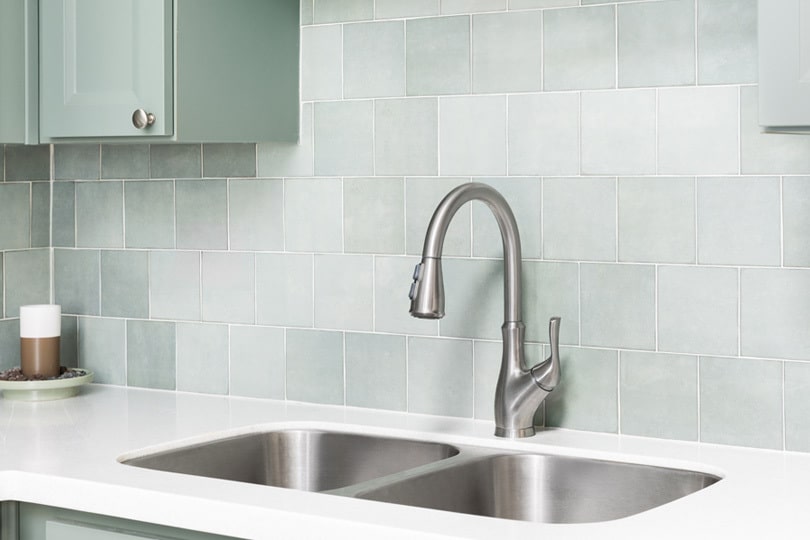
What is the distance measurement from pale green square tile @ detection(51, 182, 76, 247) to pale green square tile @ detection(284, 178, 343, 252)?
24.1 inches

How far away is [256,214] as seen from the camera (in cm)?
246

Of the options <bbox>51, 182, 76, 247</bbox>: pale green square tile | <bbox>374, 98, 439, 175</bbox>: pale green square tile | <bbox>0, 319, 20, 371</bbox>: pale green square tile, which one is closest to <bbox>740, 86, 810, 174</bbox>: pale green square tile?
<bbox>374, 98, 439, 175</bbox>: pale green square tile

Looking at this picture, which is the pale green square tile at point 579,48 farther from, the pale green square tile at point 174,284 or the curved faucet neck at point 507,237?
the pale green square tile at point 174,284

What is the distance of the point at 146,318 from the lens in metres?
2.61

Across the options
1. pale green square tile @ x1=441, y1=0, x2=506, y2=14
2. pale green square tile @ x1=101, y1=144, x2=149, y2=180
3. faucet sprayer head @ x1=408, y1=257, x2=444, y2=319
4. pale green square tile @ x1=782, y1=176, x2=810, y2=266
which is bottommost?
faucet sprayer head @ x1=408, y1=257, x2=444, y2=319

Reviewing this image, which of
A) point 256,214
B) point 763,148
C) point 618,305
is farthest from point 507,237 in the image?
point 256,214

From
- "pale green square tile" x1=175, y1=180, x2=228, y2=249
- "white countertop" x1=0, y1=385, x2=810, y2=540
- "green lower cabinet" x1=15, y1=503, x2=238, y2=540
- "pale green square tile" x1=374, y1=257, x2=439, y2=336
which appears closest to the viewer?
"white countertop" x1=0, y1=385, x2=810, y2=540

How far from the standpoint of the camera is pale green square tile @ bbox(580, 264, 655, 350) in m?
2.04

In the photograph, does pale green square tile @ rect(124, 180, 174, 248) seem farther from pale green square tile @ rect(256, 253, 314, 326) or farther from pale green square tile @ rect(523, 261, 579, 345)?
pale green square tile @ rect(523, 261, 579, 345)

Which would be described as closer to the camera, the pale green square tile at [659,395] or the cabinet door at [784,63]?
the cabinet door at [784,63]

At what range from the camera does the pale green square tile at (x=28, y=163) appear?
104 inches

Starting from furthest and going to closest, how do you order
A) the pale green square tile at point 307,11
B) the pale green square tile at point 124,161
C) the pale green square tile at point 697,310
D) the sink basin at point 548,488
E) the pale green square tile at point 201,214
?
the pale green square tile at point 124,161 → the pale green square tile at point 201,214 → the pale green square tile at point 307,11 → the pale green square tile at point 697,310 → the sink basin at point 548,488

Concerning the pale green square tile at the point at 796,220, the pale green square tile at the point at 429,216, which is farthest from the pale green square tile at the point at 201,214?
the pale green square tile at the point at 796,220

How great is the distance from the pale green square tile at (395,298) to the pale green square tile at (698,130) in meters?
0.55
